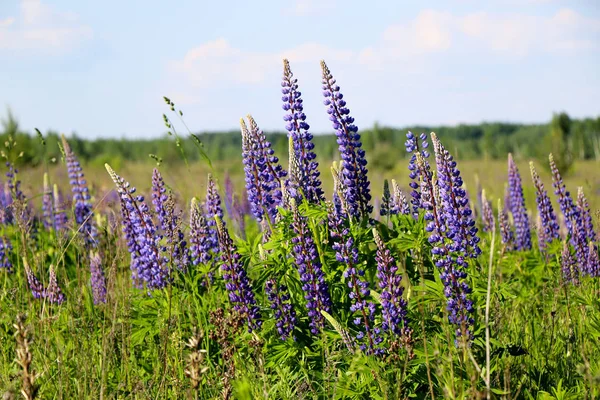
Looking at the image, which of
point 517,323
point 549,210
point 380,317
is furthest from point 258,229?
point 380,317

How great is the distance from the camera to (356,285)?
329cm

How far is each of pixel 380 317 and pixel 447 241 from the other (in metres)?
0.55

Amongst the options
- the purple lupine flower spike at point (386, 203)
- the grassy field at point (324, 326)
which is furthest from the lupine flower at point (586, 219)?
the purple lupine flower spike at point (386, 203)

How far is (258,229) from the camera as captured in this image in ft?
25.1

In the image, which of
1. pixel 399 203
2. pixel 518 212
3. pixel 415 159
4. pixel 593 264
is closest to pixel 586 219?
pixel 593 264

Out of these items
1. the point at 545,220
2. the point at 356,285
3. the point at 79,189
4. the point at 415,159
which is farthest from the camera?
the point at 79,189

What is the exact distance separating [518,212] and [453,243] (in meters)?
3.99

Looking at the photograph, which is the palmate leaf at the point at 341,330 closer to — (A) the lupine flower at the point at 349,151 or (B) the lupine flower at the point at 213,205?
(A) the lupine flower at the point at 349,151

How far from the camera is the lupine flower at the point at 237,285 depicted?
3568 millimetres

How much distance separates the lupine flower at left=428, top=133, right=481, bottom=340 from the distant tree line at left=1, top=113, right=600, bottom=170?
11.6 feet

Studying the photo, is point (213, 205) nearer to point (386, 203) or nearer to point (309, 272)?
point (386, 203)

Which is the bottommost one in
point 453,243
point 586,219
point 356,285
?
point 586,219

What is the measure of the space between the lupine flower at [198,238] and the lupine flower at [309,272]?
3.20ft

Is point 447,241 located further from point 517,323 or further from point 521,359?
point 517,323
